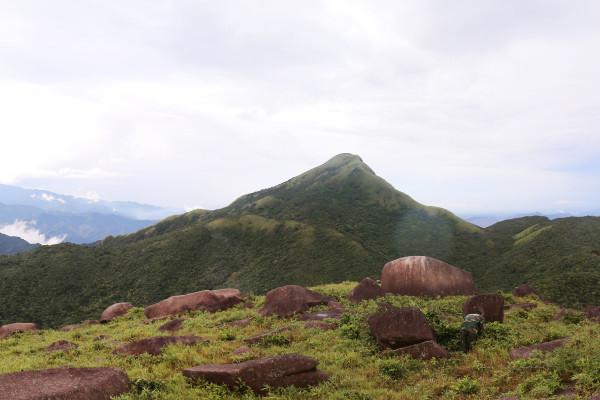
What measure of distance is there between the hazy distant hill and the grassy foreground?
53403 millimetres

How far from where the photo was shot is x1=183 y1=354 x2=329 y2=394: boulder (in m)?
14.0

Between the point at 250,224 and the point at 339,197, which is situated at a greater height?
the point at 339,197

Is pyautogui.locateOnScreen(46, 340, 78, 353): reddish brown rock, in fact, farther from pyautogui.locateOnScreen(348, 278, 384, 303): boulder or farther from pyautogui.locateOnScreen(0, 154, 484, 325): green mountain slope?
pyautogui.locateOnScreen(0, 154, 484, 325): green mountain slope

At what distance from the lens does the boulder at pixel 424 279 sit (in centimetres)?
3269

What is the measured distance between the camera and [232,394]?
13633 mm

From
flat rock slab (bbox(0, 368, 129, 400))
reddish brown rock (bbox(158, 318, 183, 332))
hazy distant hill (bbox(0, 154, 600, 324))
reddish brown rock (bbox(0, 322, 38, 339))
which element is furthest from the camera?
hazy distant hill (bbox(0, 154, 600, 324))

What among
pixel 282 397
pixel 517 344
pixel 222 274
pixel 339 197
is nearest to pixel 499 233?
pixel 339 197

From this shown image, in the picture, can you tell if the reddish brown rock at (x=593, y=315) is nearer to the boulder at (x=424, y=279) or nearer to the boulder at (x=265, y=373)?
the boulder at (x=424, y=279)

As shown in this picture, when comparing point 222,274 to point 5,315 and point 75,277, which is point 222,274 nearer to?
point 75,277

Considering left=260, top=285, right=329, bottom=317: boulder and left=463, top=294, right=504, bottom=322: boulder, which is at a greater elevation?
left=463, top=294, right=504, bottom=322: boulder

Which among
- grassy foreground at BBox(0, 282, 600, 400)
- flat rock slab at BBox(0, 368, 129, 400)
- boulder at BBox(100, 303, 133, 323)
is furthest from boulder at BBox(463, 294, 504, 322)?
boulder at BBox(100, 303, 133, 323)

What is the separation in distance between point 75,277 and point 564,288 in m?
108

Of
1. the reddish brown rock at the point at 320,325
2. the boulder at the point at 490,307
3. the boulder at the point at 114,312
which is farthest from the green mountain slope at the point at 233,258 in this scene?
the boulder at the point at 490,307

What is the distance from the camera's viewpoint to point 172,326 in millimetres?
28547
